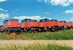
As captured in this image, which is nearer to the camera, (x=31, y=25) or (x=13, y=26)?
(x=13, y=26)

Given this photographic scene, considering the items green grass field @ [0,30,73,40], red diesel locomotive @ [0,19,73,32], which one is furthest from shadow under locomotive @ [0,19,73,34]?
green grass field @ [0,30,73,40]

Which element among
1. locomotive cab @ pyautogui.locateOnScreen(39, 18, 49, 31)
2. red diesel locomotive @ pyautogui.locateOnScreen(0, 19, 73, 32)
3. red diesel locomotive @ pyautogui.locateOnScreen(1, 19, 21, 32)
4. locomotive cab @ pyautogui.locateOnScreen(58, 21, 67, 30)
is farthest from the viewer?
locomotive cab @ pyautogui.locateOnScreen(58, 21, 67, 30)

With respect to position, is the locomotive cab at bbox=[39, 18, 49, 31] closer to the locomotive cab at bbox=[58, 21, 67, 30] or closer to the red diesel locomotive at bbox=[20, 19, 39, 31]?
the red diesel locomotive at bbox=[20, 19, 39, 31]

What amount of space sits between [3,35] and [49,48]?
8362 mm

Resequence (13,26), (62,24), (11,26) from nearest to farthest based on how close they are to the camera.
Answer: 1. (13,26)
2. (11,26)
3. (62,24)

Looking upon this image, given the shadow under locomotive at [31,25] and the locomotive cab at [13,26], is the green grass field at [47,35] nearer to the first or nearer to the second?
the shadow under locomotive at [31,25]

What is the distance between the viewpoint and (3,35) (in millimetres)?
17969

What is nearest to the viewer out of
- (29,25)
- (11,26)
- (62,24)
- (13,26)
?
(13,26)

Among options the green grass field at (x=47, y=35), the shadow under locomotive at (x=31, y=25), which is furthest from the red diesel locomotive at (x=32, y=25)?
the green grass field at (x=47, y=35)

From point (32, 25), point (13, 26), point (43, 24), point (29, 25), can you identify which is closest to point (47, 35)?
point (43, 24)

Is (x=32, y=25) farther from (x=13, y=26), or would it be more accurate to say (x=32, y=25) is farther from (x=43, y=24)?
(x=13, y=26)

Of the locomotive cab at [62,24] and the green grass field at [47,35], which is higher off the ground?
the locomotive cab at [62,24]

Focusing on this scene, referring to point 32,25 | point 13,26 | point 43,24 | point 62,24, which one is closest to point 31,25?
point 32,25

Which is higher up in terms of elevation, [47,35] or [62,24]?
[62,24]
